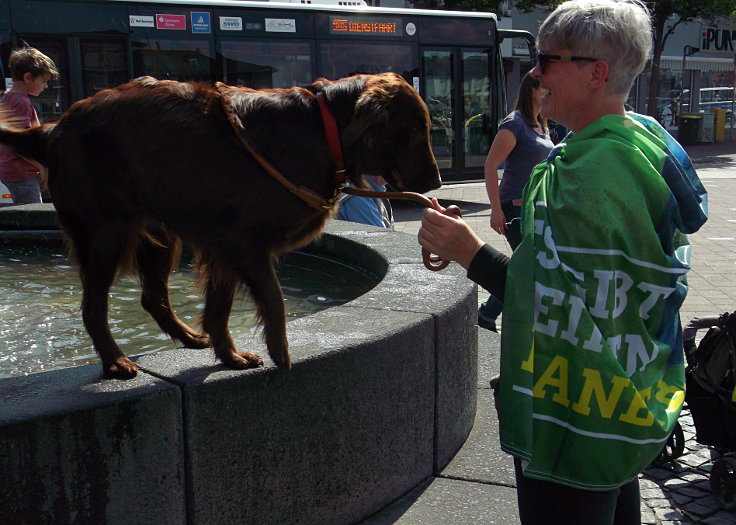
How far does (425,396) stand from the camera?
10.7ft

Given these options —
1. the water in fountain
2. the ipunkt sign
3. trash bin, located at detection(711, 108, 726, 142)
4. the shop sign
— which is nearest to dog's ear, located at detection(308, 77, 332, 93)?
the water in fountain

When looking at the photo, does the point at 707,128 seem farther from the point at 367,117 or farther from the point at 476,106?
the point at 367,117

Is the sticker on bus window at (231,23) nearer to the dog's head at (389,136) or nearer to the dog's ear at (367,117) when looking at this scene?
the dog's head at (389,136)

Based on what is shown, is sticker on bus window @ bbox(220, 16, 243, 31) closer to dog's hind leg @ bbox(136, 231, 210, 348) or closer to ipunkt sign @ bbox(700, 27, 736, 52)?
dog's hind leg @ bbox(136, 231, 210, 348)

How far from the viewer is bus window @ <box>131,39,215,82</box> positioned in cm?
1156

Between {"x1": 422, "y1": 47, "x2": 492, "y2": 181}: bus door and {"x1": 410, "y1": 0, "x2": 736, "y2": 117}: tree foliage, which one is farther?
{"x1": 410, "y1": 0, "x2": 736, "y2": 117}: tree foliage

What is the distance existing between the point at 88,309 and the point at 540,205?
1695 mm

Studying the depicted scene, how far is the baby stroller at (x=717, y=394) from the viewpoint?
3490 millimetres

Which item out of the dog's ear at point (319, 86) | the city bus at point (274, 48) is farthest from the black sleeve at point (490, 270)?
the city bus at point (274, 48)

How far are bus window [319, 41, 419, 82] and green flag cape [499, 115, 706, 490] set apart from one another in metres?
11.0

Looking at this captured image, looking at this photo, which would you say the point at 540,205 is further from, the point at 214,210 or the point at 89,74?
the point at 89,74

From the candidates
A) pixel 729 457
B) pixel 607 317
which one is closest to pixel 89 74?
pixel 729 457

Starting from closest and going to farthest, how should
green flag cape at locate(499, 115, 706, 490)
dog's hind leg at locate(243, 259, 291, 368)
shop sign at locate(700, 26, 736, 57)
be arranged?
1. green flag cape at locate(499, 115, 706, 490)
2. dog's hind leg at locate(243, 259, 291, 368)
3. shop sign at locate(700, 26, 736, 57)

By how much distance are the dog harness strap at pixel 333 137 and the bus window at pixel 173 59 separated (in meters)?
9.46
